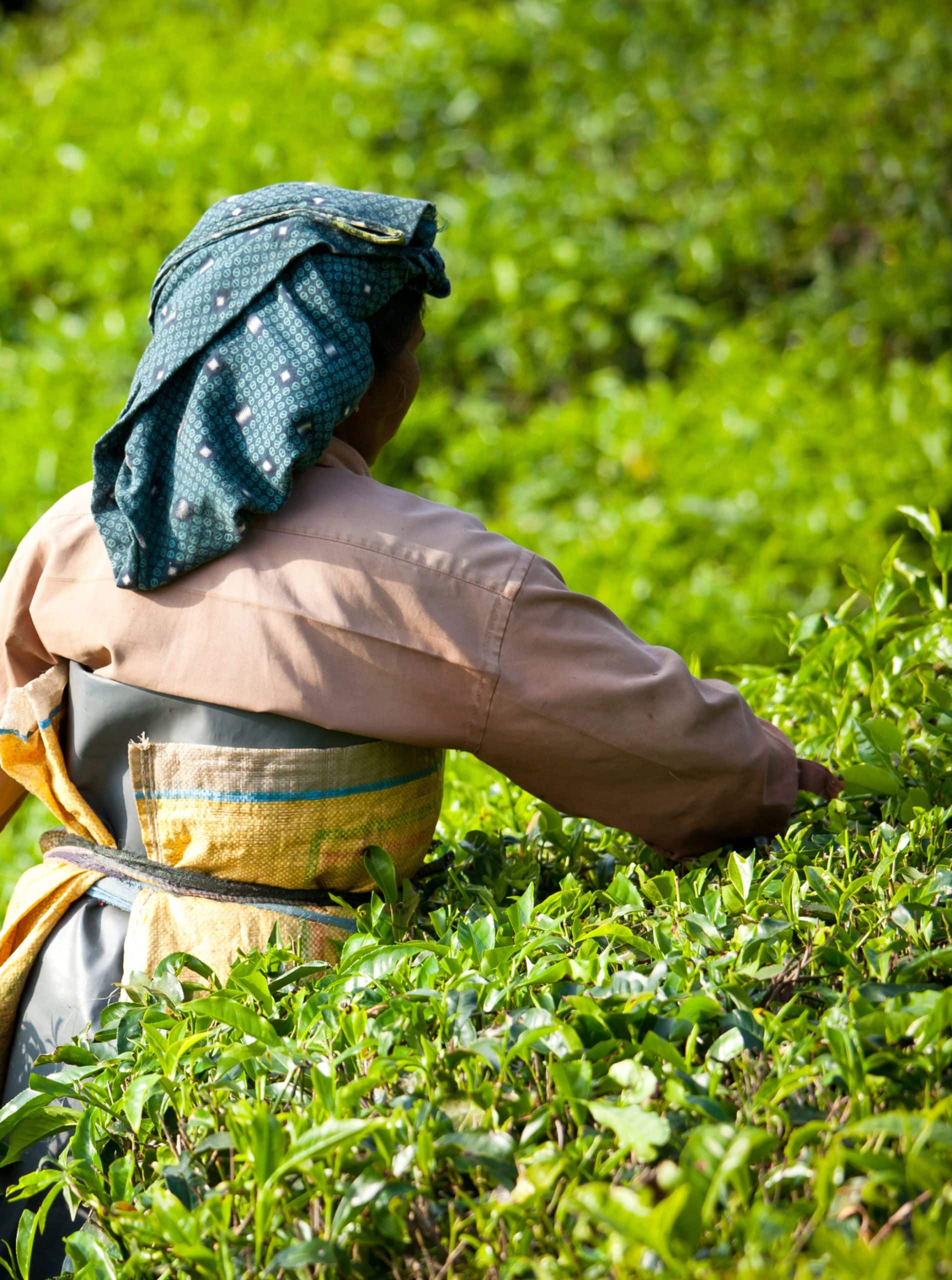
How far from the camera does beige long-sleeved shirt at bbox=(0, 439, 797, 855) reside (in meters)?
1.62

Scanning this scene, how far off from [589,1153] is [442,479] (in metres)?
4.20

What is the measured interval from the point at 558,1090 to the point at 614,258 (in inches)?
195

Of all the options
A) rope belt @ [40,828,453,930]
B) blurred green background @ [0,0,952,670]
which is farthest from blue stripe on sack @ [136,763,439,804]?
blurred green background @ [0,0,952,670]

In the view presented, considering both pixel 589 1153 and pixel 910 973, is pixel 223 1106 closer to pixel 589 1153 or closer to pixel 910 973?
pixel 589 1153

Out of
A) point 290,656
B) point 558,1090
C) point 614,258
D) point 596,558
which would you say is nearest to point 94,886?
point 290,656

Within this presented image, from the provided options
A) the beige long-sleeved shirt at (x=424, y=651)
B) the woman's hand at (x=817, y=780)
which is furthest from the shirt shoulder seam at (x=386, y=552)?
the woman's hand at (x=817, y=780)

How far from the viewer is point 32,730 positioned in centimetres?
184

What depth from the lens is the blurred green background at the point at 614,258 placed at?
4.57m

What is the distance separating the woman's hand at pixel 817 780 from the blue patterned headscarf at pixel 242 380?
2.86 feet

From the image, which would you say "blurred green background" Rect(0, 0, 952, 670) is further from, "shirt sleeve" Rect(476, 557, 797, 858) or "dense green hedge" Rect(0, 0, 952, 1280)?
"shirt sleeve" Rect(476, 557, 797, 858)

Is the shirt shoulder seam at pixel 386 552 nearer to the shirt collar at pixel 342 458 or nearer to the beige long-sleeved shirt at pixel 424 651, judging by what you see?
the beige long-sleeved shirt at pixel 424 651

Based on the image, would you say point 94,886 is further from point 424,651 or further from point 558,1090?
point 558,1090

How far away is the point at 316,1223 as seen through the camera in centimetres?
119

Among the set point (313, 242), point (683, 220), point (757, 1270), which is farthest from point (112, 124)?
point (757, 1270)
